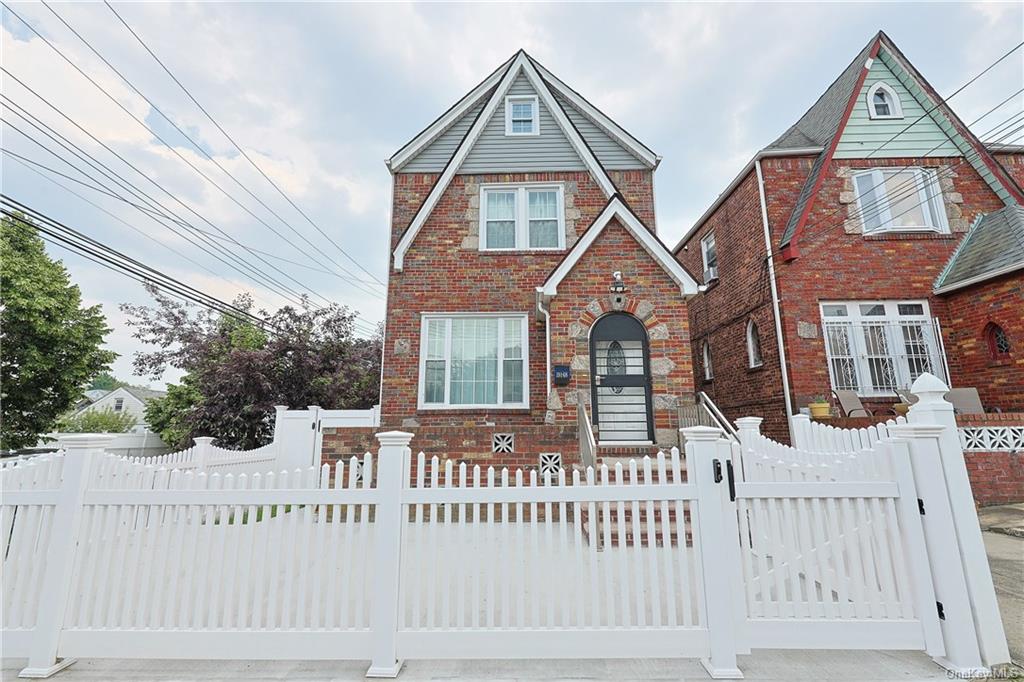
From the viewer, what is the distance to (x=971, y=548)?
113 inches

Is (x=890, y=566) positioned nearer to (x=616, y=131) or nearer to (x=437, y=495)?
(x=437, y=495)

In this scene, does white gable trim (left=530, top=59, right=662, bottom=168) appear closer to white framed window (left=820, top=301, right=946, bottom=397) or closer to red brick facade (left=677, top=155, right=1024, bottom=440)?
red brick facade (left=677, top=155, right=1024, bottom=440)

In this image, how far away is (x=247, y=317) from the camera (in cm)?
1391

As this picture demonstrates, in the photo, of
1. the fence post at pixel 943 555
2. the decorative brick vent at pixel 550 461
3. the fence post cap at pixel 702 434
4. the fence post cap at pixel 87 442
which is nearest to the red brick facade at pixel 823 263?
the decorative brick vent at pixel 550 461

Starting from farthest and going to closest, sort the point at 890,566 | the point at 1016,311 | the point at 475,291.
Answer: the point at 475,291
the point at 1016,311
the point at 890,566

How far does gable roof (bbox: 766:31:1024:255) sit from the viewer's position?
9.72m

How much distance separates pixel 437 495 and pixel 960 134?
47.0ft

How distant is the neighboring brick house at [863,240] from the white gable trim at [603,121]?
8.91 ft

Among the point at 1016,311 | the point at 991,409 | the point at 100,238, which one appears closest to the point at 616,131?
the point at 1016,311

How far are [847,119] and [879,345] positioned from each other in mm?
5401

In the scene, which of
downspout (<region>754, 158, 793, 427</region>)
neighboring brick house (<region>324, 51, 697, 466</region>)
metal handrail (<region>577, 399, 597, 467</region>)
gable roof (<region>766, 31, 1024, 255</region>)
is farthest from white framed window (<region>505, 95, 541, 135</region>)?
metal handrail (<region>577, 399, 597, 467</region>)

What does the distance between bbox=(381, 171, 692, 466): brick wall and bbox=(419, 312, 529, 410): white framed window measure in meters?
0.16

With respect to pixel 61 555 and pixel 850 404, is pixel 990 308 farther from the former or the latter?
pixel 61 555

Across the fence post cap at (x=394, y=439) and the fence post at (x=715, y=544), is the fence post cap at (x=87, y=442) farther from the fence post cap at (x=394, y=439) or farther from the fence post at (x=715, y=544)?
the fence post at (x=715, y=544)
